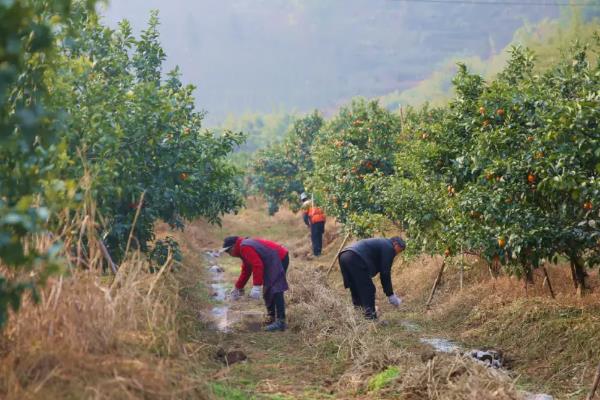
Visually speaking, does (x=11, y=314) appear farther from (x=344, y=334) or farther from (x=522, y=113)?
(x=522, y=113)

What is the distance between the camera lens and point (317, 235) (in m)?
21.9

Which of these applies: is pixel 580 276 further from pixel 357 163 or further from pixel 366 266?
pixel 357 163

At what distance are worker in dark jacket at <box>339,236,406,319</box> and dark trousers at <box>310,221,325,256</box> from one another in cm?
1024

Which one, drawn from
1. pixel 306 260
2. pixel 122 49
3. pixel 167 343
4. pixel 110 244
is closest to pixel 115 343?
pixel 167 343

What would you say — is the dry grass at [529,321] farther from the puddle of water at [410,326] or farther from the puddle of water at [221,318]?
the puddle of water at [221,318]

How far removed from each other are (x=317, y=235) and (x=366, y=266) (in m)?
10.8

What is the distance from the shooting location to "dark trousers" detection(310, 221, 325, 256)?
71.1 feet

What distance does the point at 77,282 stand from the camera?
232 inches

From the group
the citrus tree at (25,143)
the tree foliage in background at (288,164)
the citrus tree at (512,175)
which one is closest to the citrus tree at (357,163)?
the citrus tree at (512,175)

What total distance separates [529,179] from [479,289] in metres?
3.51

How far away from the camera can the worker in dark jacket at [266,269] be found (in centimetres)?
1078

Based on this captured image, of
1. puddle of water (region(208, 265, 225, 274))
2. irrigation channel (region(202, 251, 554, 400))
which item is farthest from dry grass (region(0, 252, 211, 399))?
puddle of water (region(208, 265, 225, 274))

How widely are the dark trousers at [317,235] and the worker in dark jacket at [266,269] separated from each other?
10.7m

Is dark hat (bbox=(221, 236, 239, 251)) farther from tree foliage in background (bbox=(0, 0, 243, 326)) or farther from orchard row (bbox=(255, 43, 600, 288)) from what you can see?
orchard row (bbox=(255, 43, 600, 288))
